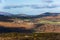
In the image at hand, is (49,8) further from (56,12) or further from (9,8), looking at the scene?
(9,8)

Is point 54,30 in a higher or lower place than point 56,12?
lower

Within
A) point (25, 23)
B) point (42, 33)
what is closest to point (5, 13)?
point (25, 23)

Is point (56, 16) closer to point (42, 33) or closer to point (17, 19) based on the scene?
point (42, 33)

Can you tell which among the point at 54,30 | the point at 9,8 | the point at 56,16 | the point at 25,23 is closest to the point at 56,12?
the point at 56,16

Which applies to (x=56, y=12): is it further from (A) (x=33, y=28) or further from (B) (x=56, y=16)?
(A) (x=33, y=28)

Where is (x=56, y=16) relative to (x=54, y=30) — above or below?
above

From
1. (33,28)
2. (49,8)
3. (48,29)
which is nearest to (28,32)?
(33,28)

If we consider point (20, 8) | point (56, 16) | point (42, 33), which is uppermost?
point (20, 8)
